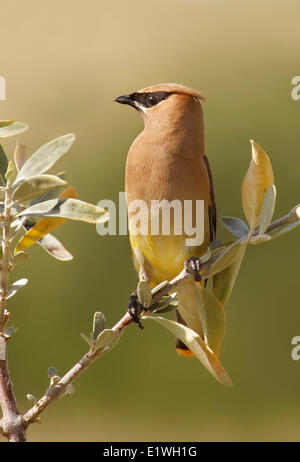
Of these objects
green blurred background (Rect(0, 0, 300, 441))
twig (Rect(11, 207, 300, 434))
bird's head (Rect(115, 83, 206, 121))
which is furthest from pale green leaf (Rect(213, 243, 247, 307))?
green blurred background (Rect(0, 0, 300, 441))

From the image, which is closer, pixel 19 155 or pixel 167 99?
pixel 19 155

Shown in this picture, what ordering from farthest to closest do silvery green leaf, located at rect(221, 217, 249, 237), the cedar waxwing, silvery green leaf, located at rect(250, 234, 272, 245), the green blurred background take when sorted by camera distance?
1. the green blurred background
2. the cedar waxwing
3. silvery green leaf, located at rect(221, 217, 249, 237)
4. silvery green leaf, located at rect(250, 234, 272, 245)

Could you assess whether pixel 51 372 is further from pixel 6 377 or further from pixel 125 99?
pixel 125 99

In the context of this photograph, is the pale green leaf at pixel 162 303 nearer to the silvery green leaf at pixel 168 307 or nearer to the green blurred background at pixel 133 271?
the silvery green leaf at pixel 168 307

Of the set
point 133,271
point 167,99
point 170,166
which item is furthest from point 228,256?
point 133,271

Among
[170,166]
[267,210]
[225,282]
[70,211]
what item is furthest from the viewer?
[170,166]

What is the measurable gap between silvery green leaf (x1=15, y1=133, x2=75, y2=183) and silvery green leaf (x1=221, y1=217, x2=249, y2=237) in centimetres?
28

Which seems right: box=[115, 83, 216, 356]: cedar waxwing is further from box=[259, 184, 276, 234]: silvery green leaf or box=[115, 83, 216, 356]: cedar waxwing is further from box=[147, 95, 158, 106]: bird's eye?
box=[259, 184, 276, 234]: silvery green leaf

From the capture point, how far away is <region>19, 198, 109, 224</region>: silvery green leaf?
0.74 m

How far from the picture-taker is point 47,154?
2.53 feet

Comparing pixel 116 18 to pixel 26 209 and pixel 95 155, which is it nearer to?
A: pixel 95 155

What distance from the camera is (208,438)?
3.92m

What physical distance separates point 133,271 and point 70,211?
2482mm

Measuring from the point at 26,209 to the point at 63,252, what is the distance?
0.35ft
